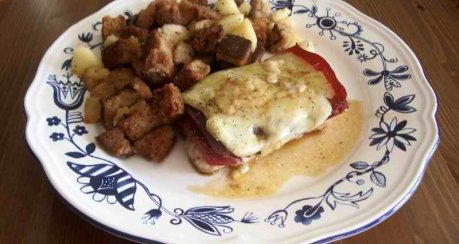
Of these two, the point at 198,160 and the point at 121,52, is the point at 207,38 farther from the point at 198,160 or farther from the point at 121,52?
the point at 198,160

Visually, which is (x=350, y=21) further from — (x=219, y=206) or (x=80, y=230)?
(x=80, y=230)

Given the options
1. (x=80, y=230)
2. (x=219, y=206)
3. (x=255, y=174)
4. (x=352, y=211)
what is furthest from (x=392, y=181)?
(x=80, y=230)

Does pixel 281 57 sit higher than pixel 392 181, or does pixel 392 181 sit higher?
pixel 281 57

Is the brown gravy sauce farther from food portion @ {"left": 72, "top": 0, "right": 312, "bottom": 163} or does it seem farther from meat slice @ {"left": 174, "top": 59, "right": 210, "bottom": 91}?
meat slice @ {"left": 174, "top": 59, "right": 210, "bottom": 91}

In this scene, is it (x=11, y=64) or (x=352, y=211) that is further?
(x=11, y=64)

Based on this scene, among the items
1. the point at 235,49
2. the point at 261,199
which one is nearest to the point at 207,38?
the point at 235,49

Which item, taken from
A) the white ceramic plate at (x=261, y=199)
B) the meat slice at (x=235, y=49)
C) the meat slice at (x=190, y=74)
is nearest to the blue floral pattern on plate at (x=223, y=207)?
the white ceramic plate at (x=261, y=199)

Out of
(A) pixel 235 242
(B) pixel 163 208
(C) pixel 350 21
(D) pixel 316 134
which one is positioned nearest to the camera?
(A) pixel 235 242
